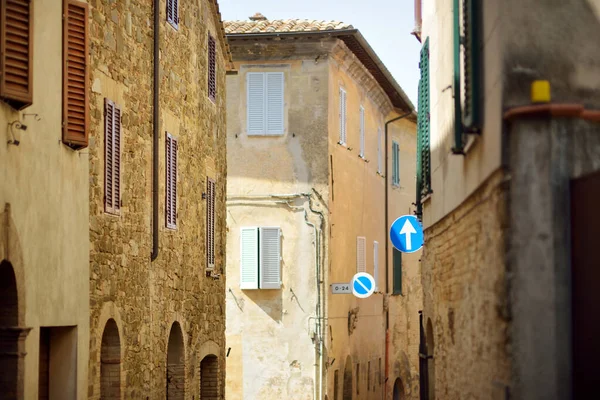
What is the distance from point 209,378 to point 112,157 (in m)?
6.96

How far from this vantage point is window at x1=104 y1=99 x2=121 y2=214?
1392 centimetres

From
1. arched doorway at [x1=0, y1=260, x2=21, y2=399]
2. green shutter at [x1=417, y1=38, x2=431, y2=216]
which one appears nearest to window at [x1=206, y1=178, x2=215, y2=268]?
green shutter at [x1=417, y1=38, x2=431, y2=216]

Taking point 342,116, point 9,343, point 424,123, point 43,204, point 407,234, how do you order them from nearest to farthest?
point 9,343 → point 43,204 → point 424,123 → point 407,234 → point 342,116

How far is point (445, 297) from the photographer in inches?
540

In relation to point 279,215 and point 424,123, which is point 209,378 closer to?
point 279,215

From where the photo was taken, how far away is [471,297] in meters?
11.2

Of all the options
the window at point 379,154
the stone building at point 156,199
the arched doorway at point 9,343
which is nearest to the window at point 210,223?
the stone building at point 156,199

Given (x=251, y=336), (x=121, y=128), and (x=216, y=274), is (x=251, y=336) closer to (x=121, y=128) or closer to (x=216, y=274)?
(x=216, y=274)

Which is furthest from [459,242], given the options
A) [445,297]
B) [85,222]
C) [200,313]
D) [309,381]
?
[309,381]

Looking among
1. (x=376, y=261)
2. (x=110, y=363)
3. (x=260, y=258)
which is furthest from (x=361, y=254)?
(x=110, y=363)

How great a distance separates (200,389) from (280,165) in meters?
7.31

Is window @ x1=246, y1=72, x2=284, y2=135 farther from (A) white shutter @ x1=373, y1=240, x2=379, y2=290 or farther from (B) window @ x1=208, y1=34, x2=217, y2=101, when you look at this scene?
(A) white shutter @ x1=373, y1=240, x2=379, y2=290

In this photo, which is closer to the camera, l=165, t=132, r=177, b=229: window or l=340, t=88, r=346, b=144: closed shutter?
l=165, t=132, r=177, b=229: window

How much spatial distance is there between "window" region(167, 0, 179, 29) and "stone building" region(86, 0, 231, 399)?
0.09 ft
